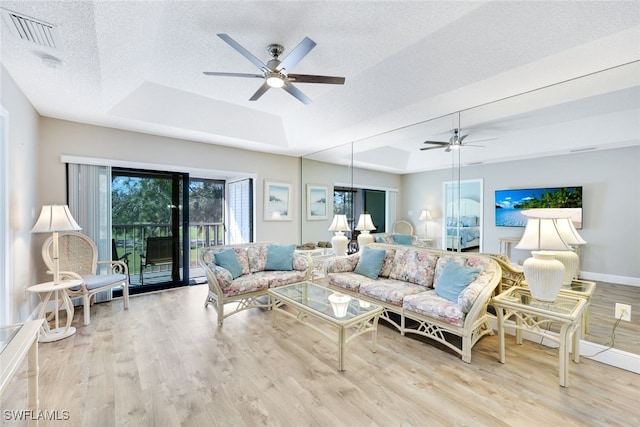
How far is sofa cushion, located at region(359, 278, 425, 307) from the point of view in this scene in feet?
9.53

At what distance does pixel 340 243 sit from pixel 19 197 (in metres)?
4.12

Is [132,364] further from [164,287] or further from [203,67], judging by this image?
[203,67]

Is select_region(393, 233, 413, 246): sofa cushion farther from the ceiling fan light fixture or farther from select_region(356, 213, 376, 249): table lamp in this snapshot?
the ceiling fan light fixture

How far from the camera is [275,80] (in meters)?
2.37

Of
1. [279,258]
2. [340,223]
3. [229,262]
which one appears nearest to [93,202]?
[229,262]

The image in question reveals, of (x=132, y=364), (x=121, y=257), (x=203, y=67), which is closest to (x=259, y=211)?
(x=121, y=257)

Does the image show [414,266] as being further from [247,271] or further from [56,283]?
[56,283]

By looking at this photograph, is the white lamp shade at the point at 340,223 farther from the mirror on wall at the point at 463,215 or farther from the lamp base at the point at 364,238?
the mirror on wall at the point at 463,215

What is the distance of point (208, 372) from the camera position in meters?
2.19

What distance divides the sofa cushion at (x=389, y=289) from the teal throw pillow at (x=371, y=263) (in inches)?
7.2

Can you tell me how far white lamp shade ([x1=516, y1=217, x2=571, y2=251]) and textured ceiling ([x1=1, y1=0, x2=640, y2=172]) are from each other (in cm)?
111

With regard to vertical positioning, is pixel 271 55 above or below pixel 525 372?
above

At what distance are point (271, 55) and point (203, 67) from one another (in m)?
0.78

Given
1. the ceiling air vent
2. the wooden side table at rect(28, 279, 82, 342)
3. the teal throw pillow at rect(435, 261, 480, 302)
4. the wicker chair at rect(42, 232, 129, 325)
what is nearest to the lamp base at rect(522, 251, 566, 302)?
the teal throw pillow at rect(435, 261, 480, 302)
